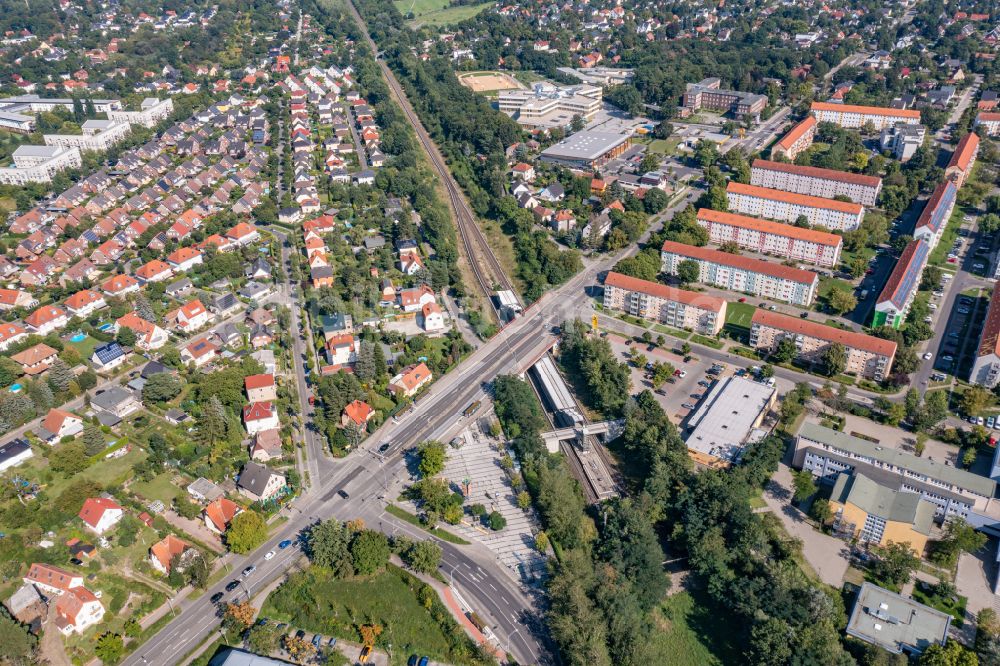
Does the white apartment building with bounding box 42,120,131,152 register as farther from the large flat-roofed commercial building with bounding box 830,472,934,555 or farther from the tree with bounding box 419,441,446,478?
the large flat-roofed commercial building with bounding box 830,472,934,555

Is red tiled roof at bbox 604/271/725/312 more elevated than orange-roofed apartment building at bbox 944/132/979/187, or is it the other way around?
orange-roofed apartment building at bbox 944/132/979/187

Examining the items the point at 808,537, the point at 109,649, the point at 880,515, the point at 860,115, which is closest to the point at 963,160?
the point at 860,115

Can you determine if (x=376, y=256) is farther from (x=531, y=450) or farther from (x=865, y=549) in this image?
(x=865, y=549)

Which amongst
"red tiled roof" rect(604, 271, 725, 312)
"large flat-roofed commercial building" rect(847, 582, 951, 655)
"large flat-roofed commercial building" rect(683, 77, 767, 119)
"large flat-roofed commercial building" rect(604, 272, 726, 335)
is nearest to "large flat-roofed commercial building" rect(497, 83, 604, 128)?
"large flat-roofed commercial building" rect(683, 77, 767, 119)

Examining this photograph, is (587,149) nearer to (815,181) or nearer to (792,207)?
(815,181)

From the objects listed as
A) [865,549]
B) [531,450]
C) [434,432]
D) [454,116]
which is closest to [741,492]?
[865,549]

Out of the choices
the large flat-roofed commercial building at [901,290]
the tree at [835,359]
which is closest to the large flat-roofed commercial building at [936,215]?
the large flat-roofed commercial building at [901,290]

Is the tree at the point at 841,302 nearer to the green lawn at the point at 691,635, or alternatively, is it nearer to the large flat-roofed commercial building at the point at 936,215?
the large flat-roofed commercial building at the point at 936,215
